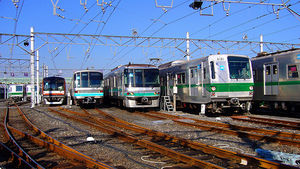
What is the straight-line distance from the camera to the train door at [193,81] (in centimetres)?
1513

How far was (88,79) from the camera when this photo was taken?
21.3m

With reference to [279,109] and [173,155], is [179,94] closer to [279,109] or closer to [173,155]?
[279,109]

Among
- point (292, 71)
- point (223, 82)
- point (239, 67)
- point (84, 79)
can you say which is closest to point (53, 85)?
point (84, 79)

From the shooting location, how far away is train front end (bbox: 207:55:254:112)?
13.8 metres

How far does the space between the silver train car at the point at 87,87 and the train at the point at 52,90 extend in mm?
7693

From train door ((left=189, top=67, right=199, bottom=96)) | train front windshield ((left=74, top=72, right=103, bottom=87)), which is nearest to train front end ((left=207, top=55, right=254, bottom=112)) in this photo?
train door ((left=189, top=67, right=199, bottom=96))

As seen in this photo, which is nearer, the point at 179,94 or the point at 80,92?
the point at 179,94

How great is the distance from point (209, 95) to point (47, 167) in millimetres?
9568

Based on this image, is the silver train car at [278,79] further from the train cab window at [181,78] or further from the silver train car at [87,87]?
the silver train car at [87,87]

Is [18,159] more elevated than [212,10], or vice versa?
[212,10]

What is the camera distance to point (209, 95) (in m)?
13.9

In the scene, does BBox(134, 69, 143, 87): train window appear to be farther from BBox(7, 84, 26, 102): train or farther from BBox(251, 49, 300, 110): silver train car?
BBox(7, 84, 26, 102): train

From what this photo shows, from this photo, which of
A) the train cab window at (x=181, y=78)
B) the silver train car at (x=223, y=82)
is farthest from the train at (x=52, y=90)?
the silver train car at (x=223, y=82)

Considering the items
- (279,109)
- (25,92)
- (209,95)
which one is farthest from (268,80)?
(25,92)
